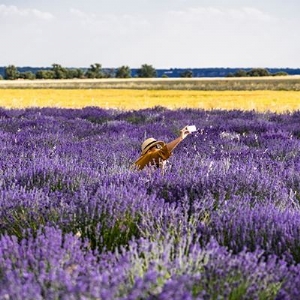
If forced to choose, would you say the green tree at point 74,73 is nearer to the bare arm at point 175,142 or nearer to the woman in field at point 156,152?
the woman in field at point 156,152

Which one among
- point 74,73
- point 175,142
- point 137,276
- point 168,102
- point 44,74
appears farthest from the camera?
point 74,73

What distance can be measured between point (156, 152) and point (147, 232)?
204 centimetres

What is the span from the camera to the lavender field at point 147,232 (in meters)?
2.02

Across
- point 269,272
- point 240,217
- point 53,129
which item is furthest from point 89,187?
point 53,129

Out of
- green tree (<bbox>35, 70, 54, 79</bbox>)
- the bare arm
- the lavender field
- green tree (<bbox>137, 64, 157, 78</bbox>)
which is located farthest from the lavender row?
green tree (<bbox>137, 64, 157, 78</bbox>)

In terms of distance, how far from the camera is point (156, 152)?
4.70 m

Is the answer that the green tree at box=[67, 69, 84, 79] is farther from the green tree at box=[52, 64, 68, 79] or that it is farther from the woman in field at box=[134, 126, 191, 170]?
the woman in field at box=[134, 126, 191, 170]

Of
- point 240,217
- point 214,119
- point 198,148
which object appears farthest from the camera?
point 214,119

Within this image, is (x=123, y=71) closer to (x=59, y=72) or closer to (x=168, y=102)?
(x=59, y=72)

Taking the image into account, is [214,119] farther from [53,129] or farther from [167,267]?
[167,267]

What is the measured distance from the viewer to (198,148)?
6.70 m

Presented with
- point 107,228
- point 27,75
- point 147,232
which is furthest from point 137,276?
point 27,75

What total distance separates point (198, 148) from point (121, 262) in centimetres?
455

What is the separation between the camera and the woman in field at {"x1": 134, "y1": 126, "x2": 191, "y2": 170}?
464 centimetres
